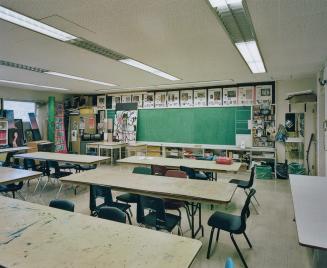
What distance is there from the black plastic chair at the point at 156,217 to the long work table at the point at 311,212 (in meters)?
1.23

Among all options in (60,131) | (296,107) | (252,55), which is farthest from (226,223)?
(60,131)

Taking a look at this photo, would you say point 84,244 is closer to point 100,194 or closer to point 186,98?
point 100,194

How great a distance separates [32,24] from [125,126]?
21.6 feet

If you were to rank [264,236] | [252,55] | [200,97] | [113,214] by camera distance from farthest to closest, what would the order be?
1. [200,97]
2. [252,55]
3. [264,236]
4. [113,214]

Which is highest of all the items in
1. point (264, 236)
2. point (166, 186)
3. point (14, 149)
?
point (14, 149)

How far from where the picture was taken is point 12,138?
809cm

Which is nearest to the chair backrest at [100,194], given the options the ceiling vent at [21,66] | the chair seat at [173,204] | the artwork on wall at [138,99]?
the chair seat at [173,204]

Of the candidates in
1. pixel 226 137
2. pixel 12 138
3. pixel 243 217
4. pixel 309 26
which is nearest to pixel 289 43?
pixel 309 26

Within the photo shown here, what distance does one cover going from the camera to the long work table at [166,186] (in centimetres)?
271

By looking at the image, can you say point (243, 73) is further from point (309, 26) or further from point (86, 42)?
point (86, 42)

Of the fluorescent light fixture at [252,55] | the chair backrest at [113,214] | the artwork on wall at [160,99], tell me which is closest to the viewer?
the chair backrest at [113,214]

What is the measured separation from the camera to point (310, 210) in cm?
221

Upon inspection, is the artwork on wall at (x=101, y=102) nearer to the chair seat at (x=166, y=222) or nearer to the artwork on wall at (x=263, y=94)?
the artwork on wall at (x=263, y=94)

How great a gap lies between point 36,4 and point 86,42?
1.22 meters
